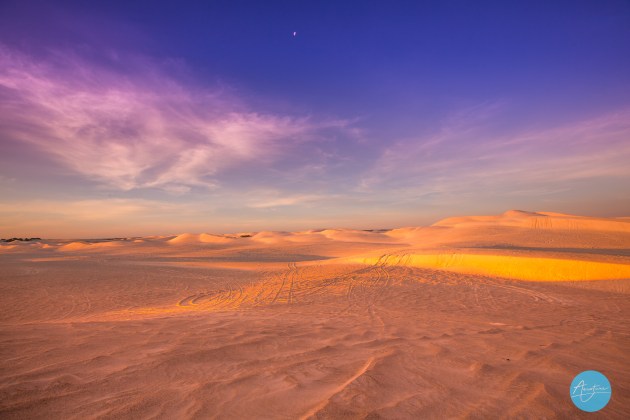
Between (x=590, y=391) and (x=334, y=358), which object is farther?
(x=334, y=358)

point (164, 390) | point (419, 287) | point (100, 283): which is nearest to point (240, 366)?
point (164, 390)

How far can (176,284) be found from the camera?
15523 millimetres

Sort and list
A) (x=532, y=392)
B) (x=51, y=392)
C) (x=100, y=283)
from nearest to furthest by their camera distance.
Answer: (x=51, y=392) < (x=532, y=392) < (x=100, y=283)

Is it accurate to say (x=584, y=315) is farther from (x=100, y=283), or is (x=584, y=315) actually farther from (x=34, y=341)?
(x=100, y=283)

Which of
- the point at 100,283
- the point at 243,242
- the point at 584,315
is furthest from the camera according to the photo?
the point at 243,242

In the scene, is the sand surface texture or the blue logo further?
the blue logo

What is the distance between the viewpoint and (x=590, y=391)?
120 inches

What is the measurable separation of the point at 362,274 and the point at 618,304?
945cm

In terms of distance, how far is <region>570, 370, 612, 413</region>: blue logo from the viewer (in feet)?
9.16

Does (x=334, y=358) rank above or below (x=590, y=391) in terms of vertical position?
above

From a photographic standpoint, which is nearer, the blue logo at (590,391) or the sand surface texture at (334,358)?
the sand surface texture at (334,358)

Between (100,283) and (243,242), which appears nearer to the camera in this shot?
(100,283)

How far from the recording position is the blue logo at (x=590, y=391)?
2.79m

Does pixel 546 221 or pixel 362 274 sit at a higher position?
pixel 546 221
